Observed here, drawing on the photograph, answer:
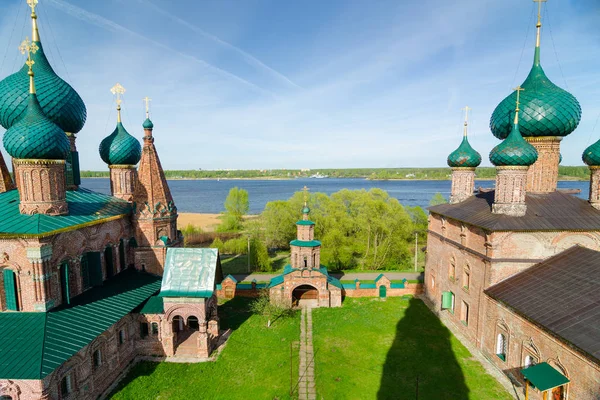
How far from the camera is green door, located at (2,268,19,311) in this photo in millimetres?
10156

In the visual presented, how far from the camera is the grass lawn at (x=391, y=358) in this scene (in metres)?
11.1

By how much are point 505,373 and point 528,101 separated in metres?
11.6

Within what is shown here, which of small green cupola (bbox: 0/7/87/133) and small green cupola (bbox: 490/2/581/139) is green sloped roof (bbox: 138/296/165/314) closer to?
small green cupola (bbox: 0/7/87/133)

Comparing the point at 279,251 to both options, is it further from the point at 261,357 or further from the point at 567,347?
the point at 567,347

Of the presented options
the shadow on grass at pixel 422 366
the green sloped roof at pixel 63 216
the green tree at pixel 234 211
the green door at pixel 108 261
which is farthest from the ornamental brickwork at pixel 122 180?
the green tree at pixel 234 211

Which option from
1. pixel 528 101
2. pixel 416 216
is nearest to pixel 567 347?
pixel 528 101

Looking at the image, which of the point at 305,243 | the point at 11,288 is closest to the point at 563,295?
the point at 305,243

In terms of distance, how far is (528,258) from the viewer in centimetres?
1243

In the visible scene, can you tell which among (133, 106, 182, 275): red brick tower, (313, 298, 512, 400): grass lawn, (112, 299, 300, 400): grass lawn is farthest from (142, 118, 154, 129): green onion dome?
(313, 298, 512, 400): grass lawn

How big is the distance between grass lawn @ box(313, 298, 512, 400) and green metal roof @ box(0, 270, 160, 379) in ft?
25.1

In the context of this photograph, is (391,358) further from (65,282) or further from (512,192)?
(65,282)

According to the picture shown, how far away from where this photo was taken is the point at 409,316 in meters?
17.1

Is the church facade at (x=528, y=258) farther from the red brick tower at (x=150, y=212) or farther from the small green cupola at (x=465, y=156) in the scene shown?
the red brick tower at (x=150, y=212)

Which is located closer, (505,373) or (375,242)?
(505,373)
